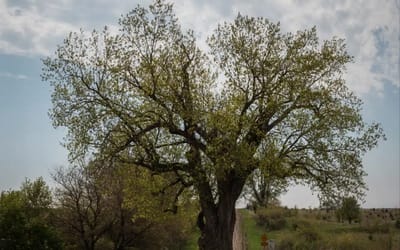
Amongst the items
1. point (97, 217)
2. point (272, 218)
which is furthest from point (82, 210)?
point (272, 218)

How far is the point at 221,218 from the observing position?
23.4 m

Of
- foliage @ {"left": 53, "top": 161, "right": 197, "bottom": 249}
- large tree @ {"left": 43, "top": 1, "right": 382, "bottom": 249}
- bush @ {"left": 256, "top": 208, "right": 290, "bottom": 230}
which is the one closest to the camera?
large tree @ {"left": 43, "top": 1, "right": 382, "bottom": 249}

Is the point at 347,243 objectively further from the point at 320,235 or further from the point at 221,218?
the point at 221,218

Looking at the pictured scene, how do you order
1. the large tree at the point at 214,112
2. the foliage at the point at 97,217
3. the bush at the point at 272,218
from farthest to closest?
the bush at the point at 272,218, the foliage at the point at 97,217, the large tree at the point at 214,112

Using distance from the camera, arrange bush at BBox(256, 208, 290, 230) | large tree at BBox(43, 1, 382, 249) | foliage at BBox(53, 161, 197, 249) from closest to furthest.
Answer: large tree at BBox(43, 1, 382, 249)
foliage at BBox(53, 161, 197, 249)
bush at BBox(256, 208, 290, 230)

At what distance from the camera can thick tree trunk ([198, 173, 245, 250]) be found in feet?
76.1

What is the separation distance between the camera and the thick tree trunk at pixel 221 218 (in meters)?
23.2

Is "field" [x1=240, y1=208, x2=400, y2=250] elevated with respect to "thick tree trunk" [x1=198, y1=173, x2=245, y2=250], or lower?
lower

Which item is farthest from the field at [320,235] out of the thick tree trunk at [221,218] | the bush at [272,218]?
the thick tree trunk at [221,218]

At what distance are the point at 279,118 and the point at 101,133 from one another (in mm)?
7842

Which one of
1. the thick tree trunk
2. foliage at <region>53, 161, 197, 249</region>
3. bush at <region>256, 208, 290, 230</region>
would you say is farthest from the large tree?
bush at <region>256, 208, 290, 230</region>

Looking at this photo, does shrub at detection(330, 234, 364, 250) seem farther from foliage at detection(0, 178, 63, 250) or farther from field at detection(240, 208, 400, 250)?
foliage at detection(0, 178, 63, 250)

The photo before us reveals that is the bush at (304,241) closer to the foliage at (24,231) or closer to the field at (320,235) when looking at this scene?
the field at (320,235)

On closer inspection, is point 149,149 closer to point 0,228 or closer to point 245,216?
point 0,228
